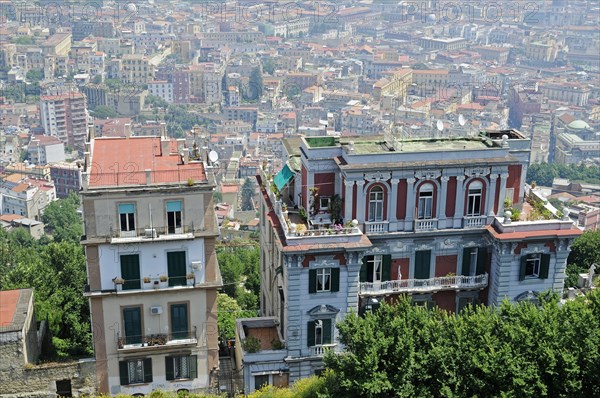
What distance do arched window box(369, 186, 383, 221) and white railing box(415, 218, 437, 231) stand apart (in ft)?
5.07

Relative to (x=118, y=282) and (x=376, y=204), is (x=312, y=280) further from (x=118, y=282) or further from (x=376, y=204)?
(x=118, y=282)

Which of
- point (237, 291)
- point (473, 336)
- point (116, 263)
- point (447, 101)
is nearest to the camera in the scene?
point (473, 336)

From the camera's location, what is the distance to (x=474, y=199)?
34125 millimetres

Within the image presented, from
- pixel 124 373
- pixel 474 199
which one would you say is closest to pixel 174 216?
pixel 124 373

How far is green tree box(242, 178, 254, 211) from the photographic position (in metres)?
169

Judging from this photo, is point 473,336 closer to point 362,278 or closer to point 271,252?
point 362,278

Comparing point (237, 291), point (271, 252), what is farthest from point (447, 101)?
point (271, 252)

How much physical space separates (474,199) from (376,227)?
4.37 m

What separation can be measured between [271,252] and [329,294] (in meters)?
5.25

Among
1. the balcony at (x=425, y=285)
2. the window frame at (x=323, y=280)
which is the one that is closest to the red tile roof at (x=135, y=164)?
the window frame at (x=323, y=280)

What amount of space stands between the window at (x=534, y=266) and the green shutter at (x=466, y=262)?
85.0 inches

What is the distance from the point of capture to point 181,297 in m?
33.0

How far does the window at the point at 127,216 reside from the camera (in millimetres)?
31719

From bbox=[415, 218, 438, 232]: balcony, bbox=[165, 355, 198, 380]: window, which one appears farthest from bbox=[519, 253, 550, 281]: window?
bbox=[165, 355, 198, 380]: window
